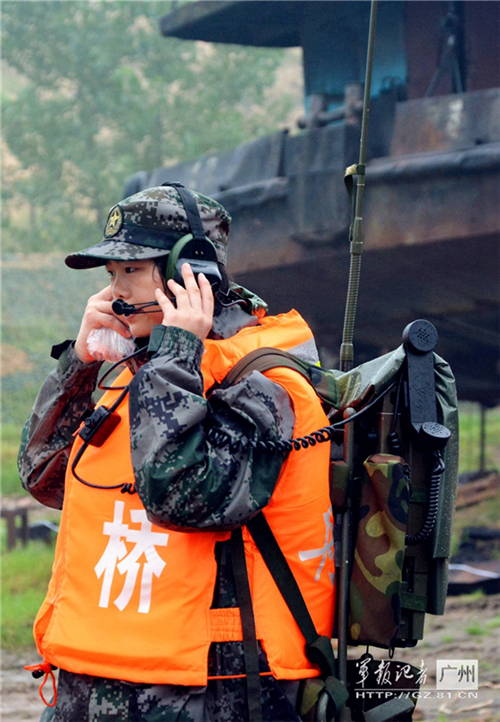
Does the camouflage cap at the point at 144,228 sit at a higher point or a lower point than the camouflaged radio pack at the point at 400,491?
higher

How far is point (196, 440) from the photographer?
6.13ft

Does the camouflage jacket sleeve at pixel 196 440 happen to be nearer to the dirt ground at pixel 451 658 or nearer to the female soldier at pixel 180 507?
the female soldier at pixel 180 507

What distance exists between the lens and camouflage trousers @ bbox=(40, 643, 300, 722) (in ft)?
6.28

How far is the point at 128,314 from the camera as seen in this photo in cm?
217

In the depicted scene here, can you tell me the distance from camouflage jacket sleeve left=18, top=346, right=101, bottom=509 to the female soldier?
0.50 feet

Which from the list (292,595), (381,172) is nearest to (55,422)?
(292,595)

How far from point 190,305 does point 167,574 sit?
2.03 feet

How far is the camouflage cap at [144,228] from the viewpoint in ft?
7.06

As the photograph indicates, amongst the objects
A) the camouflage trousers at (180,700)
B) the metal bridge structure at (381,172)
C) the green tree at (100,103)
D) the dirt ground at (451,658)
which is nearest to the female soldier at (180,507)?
the camouflage trousers at (180,700)

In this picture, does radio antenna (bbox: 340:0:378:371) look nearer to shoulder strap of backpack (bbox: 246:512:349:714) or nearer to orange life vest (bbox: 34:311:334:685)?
orange life vest (bbox: 34:311:334:685)

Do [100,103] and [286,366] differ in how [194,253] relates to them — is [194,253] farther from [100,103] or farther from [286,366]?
[100,103]

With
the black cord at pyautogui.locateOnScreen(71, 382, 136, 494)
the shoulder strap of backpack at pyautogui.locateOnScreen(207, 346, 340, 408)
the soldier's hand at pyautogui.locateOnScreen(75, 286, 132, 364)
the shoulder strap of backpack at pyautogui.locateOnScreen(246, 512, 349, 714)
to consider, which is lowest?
the shoulder strap of backpack at pyautogui.locateOnScreen(246, 512, 349, 714)

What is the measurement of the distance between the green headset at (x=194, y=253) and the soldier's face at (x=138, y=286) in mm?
53

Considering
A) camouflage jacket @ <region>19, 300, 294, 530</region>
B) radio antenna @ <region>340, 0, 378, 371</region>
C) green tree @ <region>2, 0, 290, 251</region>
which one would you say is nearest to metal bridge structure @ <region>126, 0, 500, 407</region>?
radio antenna @ <region>340, 0, 378, 371</region>
